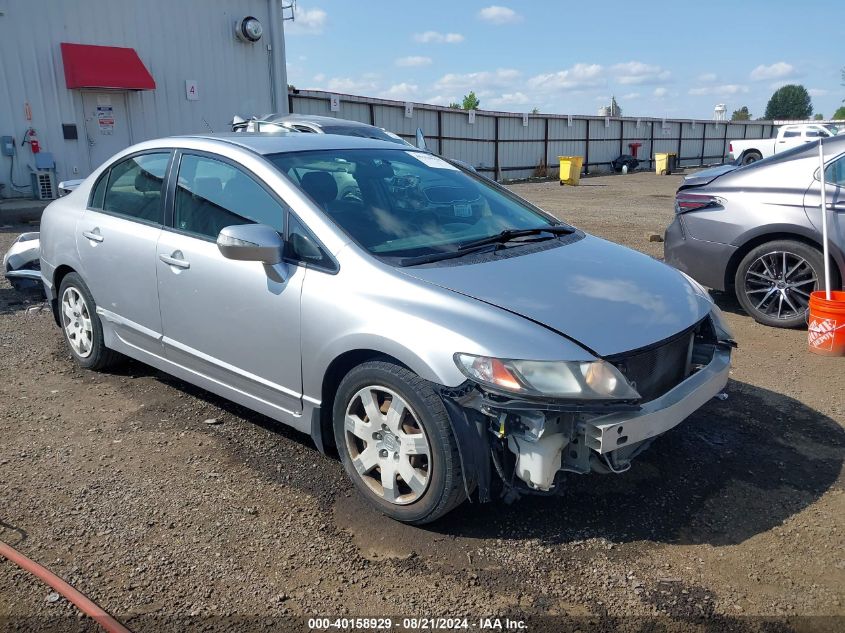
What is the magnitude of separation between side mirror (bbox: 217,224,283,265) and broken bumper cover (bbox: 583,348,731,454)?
5.22 ft

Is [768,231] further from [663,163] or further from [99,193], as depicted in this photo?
[663,163]

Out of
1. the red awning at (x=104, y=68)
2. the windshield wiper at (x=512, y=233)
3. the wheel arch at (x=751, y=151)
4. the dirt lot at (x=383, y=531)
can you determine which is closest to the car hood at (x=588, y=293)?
the windshield wiper at (x=512, y=233)

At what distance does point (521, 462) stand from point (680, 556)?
0.79m

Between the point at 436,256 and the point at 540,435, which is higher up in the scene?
the point at 436,256

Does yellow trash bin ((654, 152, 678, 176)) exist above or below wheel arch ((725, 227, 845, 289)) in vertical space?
below

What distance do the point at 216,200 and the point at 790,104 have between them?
142571 mm

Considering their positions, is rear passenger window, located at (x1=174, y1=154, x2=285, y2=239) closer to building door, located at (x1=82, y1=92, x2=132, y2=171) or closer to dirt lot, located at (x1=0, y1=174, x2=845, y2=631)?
dirt lot, located at (x1=0, y1=174, x2=845, y2=631)

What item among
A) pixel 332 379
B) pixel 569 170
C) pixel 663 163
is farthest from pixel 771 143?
pixel 332 379

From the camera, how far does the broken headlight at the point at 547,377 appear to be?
2668mm

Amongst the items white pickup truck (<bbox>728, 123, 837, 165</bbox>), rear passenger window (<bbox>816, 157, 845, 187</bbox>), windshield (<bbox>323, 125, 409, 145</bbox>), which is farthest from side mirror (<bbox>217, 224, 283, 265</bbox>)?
white pickup truck (<bbox>728, 123, 837, 165</bbox>)

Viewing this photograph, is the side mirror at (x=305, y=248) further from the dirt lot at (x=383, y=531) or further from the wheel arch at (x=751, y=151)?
the wheel arch at (x=751, y=151)

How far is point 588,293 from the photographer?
3123 mm

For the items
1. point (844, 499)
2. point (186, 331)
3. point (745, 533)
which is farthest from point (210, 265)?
point (844, 499)

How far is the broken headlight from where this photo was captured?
2668mm
